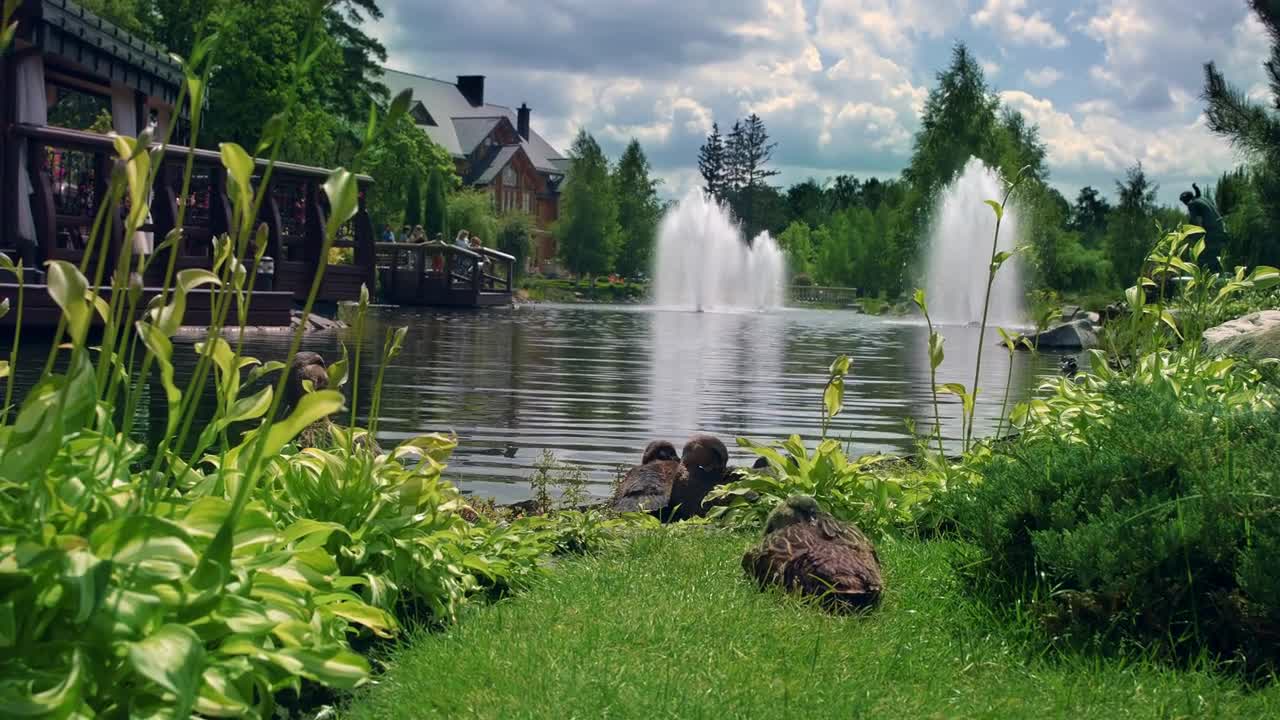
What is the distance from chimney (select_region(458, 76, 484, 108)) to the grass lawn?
8516 centimetres

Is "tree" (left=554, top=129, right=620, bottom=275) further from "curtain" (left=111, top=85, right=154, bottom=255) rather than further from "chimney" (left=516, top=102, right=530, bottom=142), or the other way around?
"curtain" (left=111, top=85, right=154, bottom=255)

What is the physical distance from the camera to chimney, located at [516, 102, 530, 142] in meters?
93.4

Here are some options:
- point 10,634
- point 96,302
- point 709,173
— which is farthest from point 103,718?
point 709,173

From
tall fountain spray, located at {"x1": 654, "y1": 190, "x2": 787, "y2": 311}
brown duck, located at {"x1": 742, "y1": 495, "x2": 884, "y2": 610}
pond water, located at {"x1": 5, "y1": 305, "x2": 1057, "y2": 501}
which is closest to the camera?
brown duck, located at {"x1": 742, "y1": 495, "x2": 884, "y2": 610}

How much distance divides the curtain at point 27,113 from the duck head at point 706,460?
1334 centimetres

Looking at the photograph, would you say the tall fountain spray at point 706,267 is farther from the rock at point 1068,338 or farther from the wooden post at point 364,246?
the wooden post at point 364,246

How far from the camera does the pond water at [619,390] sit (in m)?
9.77

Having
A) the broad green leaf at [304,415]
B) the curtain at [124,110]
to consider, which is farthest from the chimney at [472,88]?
the broad green leaf at [304,415]

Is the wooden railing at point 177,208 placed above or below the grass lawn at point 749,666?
above

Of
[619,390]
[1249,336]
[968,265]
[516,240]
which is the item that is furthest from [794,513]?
[516,240]

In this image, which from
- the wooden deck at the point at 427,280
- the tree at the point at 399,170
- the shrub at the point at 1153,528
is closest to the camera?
the shrub at the point at 1153,528

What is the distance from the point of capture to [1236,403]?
192 inches

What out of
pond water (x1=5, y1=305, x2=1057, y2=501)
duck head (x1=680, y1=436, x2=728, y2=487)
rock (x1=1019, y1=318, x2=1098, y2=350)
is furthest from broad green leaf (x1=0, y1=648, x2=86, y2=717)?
rock (x1=1019, y1=318, x2=1098, y2=350)

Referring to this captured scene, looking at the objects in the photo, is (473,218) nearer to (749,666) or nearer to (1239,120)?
(1239,120)
